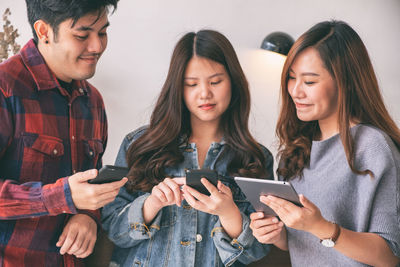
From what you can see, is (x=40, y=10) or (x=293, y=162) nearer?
(x=40, y=10)

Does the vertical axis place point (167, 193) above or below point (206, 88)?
below

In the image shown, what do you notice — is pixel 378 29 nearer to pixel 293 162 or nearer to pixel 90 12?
pixel 293 162

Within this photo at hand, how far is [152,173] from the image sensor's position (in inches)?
67.4

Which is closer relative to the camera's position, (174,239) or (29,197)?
(29,197)

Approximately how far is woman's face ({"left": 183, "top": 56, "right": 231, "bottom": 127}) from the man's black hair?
1.50ft

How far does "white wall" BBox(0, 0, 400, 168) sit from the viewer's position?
3.32 metres

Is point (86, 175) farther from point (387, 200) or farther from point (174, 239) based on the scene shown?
point (387, 200)

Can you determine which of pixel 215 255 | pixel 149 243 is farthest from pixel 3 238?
pixel 215 255

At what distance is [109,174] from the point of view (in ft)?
4.28

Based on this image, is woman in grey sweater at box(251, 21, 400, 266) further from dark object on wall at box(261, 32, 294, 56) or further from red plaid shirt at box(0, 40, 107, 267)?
dark object on wall at box(261, 32, 294, 56)

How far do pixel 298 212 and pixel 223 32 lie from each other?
2557 millimetres

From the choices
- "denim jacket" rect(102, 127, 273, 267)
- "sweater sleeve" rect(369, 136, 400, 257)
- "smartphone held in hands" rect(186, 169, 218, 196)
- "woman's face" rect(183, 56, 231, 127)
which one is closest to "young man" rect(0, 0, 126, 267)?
"denim jacket" rect(102, 127, 273, 267)

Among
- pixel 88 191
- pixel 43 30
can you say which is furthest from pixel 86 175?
pixel 43 30

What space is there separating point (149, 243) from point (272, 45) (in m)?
2.33
